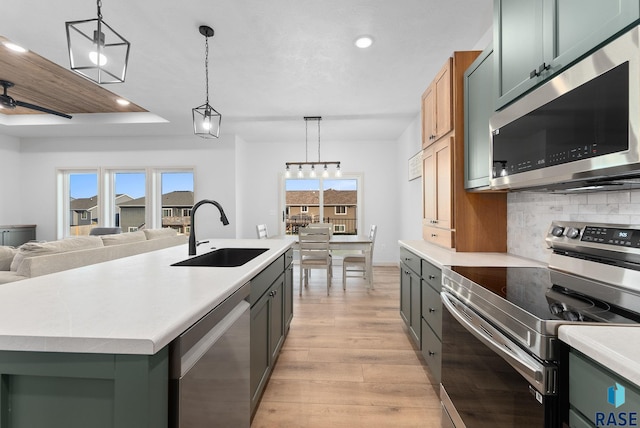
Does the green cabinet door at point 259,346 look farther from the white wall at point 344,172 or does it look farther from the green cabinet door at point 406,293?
the white wall at point 344,172

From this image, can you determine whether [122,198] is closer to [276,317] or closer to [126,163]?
[126,163]

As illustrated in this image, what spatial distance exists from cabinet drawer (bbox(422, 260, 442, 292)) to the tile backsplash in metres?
0.63

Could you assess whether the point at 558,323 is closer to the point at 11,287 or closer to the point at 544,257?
the point at 544,257

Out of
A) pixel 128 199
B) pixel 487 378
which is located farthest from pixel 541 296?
pixel 128 199

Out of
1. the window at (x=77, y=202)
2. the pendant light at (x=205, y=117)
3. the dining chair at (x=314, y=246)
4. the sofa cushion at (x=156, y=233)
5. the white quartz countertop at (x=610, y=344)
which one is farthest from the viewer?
the window at (x=77, y=202)

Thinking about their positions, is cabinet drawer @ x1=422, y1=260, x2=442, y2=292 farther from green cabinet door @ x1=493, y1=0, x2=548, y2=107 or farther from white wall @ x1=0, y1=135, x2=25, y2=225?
white wall @ x1=0, y1=135, x2=25, y2=225

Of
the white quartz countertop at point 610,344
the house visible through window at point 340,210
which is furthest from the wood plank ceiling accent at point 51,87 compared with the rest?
the white quartz countertop at point 610,344

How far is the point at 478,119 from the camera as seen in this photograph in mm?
1956

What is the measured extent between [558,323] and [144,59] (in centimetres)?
367

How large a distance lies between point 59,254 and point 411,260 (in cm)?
299

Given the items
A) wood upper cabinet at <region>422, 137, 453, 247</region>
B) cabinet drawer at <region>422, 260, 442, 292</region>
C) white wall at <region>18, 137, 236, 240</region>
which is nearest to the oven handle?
cabinet drawer at <region>422, 260, 442, 292</region>

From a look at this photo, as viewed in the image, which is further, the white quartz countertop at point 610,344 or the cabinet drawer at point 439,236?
the cabinet drawer at point 439,236

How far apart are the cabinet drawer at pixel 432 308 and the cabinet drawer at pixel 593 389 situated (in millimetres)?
989

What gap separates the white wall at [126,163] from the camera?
567cm
